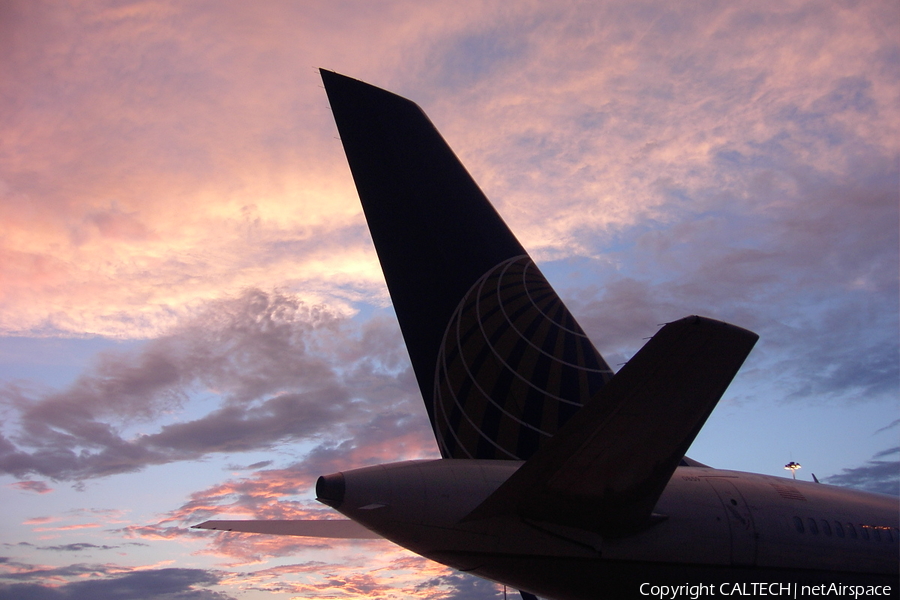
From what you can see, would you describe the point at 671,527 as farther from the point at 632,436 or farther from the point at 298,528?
the point at 298,528

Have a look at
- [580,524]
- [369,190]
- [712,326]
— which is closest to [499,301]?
[369,190]

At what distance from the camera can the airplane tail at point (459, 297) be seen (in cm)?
867

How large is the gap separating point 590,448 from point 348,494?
105 inches

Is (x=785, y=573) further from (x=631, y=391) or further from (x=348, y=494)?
(x=348, y=494)

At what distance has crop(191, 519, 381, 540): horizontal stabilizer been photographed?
870cm

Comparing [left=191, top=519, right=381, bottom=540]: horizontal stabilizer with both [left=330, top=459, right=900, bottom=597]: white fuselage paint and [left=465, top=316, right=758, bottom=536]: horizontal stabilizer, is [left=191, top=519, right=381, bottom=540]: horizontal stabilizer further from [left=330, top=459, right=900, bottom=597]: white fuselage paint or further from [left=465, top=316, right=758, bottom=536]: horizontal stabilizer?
[left=465, top=316, right=758, bottom=536]: horizontal stabilizer

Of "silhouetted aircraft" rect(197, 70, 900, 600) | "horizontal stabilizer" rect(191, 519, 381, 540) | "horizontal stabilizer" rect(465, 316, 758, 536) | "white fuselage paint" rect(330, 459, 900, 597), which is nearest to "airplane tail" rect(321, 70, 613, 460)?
"silhouetted aircraft" rect(197, 70, 900, 600)

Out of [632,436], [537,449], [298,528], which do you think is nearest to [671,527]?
[537,449]

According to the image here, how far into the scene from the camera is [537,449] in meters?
8.31

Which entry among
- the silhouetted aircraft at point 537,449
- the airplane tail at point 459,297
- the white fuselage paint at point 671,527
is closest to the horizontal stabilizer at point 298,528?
the silhouetted aircraft at point 537,449

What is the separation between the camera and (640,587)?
6840 millimetres

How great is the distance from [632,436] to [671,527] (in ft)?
9.37

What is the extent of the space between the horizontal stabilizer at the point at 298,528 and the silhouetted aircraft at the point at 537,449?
5 cm

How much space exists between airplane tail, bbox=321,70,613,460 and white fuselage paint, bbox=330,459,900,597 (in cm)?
113
